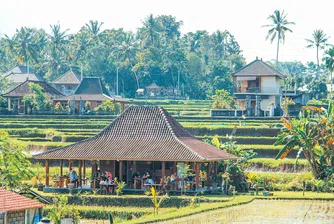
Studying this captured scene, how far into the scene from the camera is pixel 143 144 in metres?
40.0

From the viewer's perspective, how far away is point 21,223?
90.6 feet

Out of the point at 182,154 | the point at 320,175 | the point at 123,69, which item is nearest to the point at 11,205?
the point at 182,154

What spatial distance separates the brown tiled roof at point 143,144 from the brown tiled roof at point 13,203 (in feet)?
34.4

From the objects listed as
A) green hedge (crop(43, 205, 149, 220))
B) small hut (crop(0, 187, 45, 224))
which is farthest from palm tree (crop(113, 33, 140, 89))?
small hut (crop(0, 187, 45, 224))

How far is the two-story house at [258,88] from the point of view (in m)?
67.3

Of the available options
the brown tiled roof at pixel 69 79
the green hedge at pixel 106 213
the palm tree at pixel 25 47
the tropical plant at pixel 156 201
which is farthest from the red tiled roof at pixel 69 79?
the green hedge at pixel 106 213

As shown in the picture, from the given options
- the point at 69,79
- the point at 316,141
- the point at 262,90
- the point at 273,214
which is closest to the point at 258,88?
the point at 262,90

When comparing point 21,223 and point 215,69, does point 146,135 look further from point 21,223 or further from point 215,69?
point 215,69

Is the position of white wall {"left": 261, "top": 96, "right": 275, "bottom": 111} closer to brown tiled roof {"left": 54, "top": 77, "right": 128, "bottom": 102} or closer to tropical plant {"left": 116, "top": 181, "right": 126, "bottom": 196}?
brown tiled roof {"left": 54, "top": 77, "right": 128, "bottom": 102}

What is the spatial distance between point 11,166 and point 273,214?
35.5 ft

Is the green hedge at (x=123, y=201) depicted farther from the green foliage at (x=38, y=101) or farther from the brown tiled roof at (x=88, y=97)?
the brown tiled roof at (x=88, y=97)

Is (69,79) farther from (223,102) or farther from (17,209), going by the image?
(17,209)

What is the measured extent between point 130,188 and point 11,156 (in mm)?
6086

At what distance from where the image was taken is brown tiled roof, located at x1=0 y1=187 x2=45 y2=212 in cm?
2664
